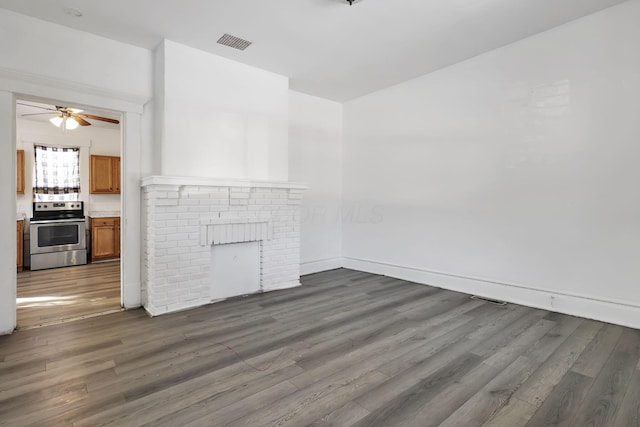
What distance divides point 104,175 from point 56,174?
2.53 feet

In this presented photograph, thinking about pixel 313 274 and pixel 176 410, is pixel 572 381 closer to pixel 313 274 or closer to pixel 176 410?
pixel 176 410

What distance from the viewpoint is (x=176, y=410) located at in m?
1.73

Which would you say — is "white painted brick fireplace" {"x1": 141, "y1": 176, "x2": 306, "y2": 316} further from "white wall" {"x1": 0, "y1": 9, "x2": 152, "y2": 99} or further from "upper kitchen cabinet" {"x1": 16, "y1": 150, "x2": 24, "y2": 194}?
"upper kitchen cabinet" {"x1": 16, "y1": 150, "x2": 24, "y2": 194}

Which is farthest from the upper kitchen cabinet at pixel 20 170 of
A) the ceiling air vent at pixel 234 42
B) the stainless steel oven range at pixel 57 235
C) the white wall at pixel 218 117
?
the ceiling air vent at pixel 234 42

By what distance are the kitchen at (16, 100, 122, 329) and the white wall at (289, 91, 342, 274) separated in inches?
110

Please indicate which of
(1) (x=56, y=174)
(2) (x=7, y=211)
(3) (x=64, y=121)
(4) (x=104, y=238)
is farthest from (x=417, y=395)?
(1) (x=56, y=174)

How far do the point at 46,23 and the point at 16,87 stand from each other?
0.69 m

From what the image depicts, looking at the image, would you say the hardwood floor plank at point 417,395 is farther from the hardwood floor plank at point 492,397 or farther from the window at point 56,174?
the window at point 56,174

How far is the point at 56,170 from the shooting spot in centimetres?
617

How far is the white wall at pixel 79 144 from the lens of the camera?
5.81m

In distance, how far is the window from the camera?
5.99m

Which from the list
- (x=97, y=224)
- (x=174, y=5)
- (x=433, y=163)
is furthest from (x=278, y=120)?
(x=97, y=224)

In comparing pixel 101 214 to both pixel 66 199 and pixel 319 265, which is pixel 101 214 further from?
pixel 319 265

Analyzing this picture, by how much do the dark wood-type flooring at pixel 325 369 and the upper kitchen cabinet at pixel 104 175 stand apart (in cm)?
425
